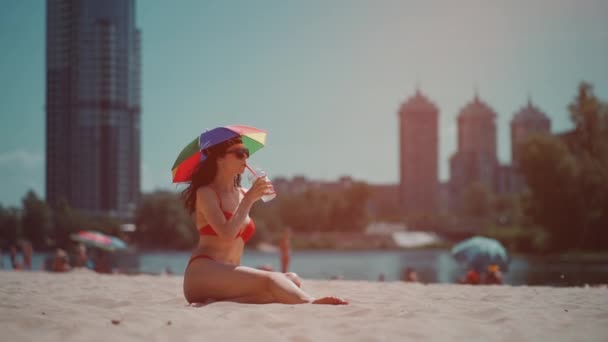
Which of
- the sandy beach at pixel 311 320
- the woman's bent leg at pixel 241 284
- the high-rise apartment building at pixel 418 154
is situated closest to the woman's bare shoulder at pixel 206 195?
the woman's bent leg at pixel 241 284

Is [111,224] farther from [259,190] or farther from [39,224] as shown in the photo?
[259,190]

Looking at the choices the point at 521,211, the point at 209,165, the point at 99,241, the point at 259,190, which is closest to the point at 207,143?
the point at 209,165

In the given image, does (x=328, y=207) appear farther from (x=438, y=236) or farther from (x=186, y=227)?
(x=186, y=227)

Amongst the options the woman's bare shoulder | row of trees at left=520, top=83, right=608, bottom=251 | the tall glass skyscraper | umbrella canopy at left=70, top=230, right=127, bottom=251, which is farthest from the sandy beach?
the tall glass skyscraper

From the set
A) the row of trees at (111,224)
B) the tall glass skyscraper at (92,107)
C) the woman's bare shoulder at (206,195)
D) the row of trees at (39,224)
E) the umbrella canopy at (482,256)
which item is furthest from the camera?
the tall glass skyscraper at (92,107)

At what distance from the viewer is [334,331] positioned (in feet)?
13.8

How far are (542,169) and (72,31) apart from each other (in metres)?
87.8

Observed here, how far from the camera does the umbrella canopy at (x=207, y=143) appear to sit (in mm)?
5555

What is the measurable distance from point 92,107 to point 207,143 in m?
107

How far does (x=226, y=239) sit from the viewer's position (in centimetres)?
549

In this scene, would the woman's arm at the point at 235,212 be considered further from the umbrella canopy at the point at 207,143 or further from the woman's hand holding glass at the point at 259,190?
the umbrella canopy at the point at 207,143

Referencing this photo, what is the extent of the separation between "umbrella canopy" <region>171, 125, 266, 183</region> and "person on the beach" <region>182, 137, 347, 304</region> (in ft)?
0.29

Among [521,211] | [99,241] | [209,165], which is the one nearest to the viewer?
[209,165]

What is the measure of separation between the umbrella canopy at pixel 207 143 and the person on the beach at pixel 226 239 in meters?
0.09
